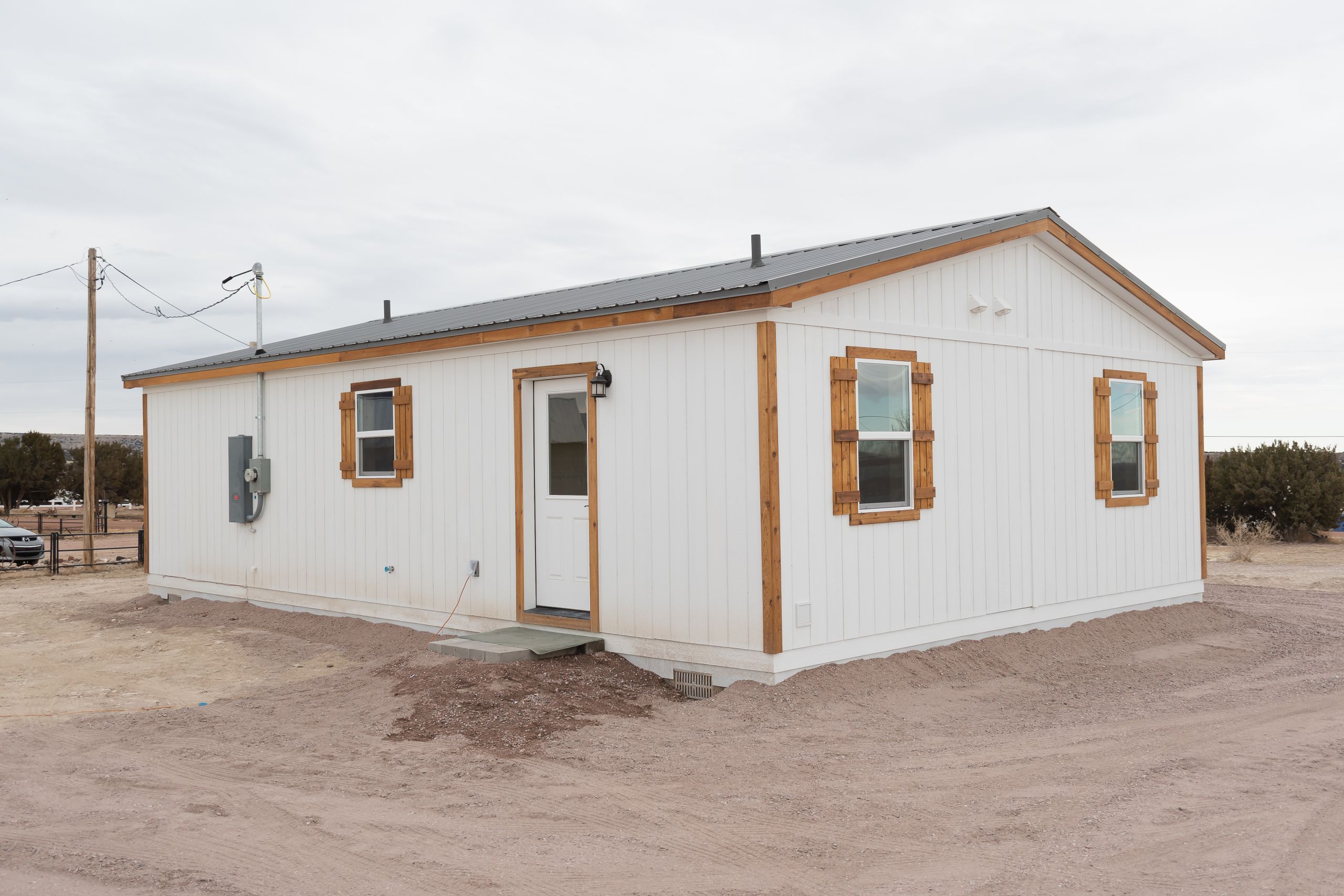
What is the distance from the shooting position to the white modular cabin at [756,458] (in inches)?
297

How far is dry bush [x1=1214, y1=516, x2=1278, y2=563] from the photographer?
18.4 metres

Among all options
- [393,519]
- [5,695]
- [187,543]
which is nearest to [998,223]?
[393,519]

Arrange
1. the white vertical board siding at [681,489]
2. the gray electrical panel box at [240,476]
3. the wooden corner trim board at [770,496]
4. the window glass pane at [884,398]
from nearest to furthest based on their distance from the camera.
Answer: the wooden corner trim board at [770,496] < the white vertical board siding at [681,489] < the window glass pane at [884,398] < the gray electrical panel box at [240,476]

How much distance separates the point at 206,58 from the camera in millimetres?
11656

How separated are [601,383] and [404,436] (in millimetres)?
2808

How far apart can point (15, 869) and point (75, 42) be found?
10.5 m

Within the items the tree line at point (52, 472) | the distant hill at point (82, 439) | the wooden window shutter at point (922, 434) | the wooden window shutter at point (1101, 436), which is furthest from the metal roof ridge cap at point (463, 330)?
the distant hill at point (82, 439)

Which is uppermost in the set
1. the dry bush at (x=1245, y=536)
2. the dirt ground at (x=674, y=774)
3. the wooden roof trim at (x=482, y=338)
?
the wooden roof trim at (x=482, y=338)

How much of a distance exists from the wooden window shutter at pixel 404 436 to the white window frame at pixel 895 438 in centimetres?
435

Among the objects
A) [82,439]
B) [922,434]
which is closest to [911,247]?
[922,434]

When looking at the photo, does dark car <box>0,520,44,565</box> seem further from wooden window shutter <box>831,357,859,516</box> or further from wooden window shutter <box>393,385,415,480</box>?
wooden window shutter <box>831,357,859,516</box>

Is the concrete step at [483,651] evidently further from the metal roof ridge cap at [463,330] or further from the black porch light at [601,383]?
the metal roof ridge cap at [463,330]

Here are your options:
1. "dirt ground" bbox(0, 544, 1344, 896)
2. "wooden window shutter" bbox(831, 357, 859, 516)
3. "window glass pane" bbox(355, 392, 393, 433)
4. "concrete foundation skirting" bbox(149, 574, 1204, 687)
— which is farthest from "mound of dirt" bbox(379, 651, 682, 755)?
"window glass pane" bbox(355, 392, 393, 433)

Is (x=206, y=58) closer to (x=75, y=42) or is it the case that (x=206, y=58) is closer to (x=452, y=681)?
(x=75, y=42)
